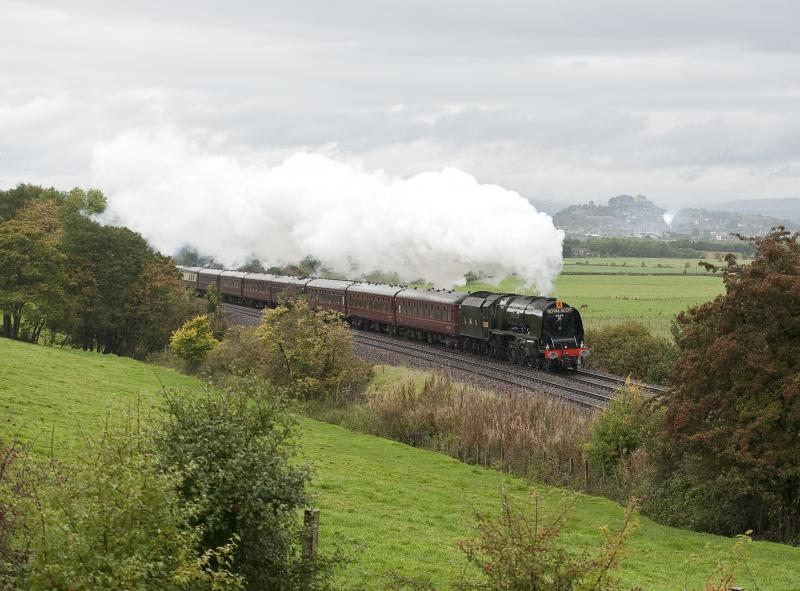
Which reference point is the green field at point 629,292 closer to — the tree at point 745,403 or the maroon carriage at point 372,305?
the maroon carriage at point 372,305

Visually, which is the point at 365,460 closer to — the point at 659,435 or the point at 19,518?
the point at 659,435

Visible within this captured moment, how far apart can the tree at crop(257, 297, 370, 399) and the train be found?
4.03 m

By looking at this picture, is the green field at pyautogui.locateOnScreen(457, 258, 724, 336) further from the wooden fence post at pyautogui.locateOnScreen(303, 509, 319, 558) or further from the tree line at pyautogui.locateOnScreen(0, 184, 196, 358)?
the wooden fence post at pyautogui.locateOnScreen(303, 509, 319, 558)

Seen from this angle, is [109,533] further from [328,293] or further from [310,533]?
[328,293]

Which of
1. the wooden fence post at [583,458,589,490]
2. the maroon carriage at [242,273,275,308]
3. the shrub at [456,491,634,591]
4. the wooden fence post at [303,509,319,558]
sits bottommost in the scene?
the wooden fence post at [583,458,589,490]

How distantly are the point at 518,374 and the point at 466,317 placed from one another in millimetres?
9419

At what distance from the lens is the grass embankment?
1792 cm

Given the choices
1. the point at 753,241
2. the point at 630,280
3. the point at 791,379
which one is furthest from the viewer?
the point at 630,280

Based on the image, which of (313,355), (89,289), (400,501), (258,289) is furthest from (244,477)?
(258,289)

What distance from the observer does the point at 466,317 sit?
175 ft

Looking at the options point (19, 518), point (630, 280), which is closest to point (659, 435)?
point (19, 518)

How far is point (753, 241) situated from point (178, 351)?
118 ft

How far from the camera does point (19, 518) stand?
411 inches

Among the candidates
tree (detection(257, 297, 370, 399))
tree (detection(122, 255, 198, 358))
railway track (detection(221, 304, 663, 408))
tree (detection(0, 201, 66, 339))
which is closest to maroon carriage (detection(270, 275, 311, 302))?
tree (detection(122, 255, 198, 358))
